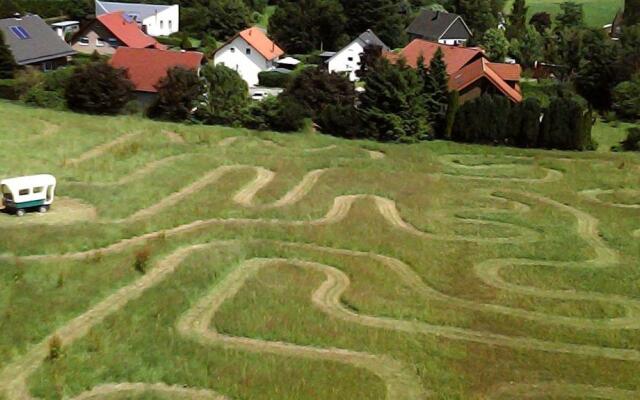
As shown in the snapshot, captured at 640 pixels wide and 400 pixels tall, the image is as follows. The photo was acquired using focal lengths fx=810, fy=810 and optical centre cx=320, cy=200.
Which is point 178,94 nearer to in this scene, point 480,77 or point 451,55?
point 480,77

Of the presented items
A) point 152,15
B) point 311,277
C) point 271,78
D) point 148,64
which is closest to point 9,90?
point 148,64

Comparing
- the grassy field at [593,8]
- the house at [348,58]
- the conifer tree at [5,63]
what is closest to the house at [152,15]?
the house at [348,58]

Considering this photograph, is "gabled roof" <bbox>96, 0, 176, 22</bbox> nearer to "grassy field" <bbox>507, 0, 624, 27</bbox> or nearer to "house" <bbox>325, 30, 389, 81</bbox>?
"house" <bbox>325, 30, 389, 81</bbox>

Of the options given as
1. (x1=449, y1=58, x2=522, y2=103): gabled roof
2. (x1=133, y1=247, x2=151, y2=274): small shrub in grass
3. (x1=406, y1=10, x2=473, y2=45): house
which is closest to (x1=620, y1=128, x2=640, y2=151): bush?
(x1=449, y1=58, x2=522, y2=103): gabled roof

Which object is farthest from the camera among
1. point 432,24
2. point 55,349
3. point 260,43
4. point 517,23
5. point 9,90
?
point 517,23

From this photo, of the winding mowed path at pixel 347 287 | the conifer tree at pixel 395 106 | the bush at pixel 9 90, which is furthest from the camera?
the bush at pixel 9 90

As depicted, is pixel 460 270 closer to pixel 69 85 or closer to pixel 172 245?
pixel 172 245

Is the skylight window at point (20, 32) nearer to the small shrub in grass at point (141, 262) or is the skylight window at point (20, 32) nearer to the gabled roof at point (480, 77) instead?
the gabled roof at point (480, 77)
